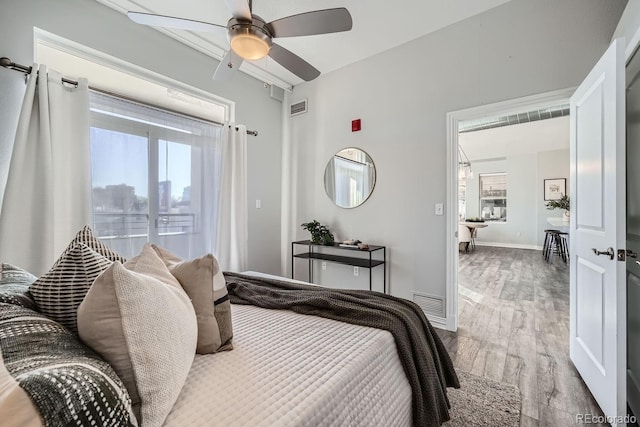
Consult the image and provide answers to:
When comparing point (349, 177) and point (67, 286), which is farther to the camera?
point (349, 177)

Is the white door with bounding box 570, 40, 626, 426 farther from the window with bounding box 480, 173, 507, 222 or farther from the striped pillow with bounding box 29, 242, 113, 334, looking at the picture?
the window with bounding box 480, 173, 507, 222

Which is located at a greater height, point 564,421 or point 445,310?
point 445,310

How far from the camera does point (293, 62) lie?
2.14 m

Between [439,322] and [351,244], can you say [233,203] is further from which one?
[439,322]

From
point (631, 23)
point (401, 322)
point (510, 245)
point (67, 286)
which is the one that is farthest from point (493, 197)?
point (67, 286)

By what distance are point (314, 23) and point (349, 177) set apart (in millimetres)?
1990

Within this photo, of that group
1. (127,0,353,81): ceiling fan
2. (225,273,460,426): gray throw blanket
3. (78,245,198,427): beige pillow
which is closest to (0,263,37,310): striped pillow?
(78,245,198,427): beige pillow

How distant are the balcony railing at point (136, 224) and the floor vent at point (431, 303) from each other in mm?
2506

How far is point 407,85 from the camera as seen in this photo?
308cm

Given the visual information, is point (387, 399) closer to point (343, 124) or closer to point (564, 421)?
point (564, 421)

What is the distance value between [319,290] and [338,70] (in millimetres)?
2911

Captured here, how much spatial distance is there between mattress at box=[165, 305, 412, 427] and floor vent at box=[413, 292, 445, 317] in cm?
180

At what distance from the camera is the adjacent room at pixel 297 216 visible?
31.3 inches

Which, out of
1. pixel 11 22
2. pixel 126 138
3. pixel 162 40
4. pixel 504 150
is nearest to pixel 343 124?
pixel 162 40
